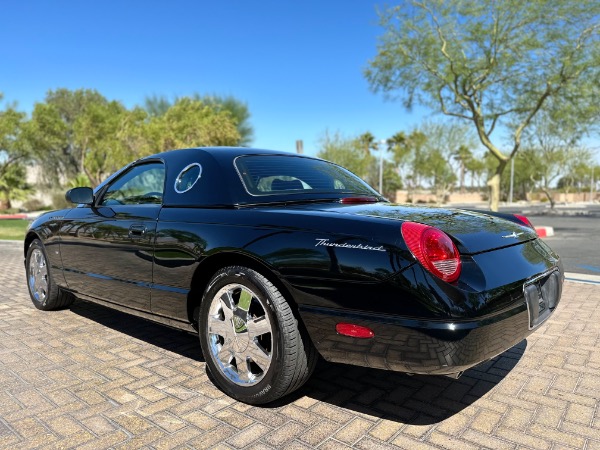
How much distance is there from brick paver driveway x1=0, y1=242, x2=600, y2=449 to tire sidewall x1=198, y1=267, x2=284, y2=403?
9cm

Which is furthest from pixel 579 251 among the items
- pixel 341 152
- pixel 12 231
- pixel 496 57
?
pixel 341 152

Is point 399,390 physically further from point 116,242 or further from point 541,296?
point 116,242

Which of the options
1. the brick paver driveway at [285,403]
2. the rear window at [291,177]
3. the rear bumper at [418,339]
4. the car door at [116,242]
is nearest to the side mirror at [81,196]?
the car door at [116,242]

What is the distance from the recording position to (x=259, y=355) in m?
2.63

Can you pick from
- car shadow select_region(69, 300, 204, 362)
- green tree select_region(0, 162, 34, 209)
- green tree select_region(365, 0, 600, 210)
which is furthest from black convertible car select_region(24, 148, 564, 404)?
green tree select_region(0, 162, 34, 209)

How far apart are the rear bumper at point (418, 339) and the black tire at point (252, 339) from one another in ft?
0.48

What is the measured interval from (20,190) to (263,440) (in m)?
41.8

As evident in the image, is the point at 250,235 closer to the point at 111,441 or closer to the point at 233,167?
the point at 233,167

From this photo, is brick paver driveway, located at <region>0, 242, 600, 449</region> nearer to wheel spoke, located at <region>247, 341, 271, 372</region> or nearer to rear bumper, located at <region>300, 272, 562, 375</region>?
wheel spoke, located at <region>247, 341, 271, 372</region>

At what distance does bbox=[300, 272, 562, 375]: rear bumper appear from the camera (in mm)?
2133

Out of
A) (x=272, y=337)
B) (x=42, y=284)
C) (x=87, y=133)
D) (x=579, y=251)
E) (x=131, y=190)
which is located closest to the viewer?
(x=272, y=337)

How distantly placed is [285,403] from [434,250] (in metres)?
1.30

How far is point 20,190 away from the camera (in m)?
37.6

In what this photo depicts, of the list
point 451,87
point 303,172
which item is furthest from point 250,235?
point 451,87
